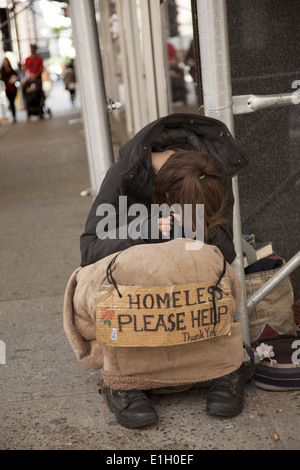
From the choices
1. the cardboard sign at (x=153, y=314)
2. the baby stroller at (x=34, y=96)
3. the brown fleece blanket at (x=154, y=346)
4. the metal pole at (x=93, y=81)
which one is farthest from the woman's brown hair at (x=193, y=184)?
the baby stroller at (x=34, y=96)

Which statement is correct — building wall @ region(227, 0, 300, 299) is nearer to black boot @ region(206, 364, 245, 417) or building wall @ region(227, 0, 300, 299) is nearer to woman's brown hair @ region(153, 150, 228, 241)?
woman's brown hair @ region(153, 150, 228, 241)

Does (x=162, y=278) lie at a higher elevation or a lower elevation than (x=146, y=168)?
lower

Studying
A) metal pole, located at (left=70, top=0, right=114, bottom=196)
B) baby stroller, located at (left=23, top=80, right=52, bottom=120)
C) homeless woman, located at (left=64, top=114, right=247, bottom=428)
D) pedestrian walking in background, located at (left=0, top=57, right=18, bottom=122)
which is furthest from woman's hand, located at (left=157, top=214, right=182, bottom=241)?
baby stroller, located at (left=23, top=80, right=52, bottom=120)

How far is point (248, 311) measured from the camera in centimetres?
289

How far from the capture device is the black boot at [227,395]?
102 inches

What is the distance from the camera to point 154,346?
2498mm

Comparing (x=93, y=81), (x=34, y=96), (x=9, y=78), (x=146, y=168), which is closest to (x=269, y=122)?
(x=93, y=81)

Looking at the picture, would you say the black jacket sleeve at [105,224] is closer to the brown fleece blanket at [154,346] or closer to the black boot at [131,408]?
the brown fleece blanket at [154,346]

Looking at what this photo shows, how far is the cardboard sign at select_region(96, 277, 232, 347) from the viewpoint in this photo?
8.08 feet

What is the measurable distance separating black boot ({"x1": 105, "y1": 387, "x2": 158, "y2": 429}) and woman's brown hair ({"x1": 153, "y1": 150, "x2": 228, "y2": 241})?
66cm

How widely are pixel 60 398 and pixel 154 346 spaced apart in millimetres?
621

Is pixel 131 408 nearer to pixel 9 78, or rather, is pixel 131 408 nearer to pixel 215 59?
pixel 215 59
